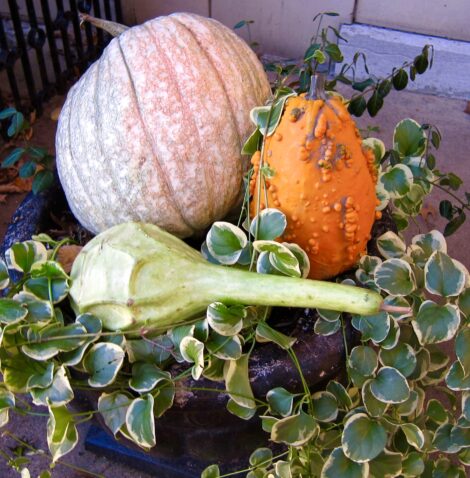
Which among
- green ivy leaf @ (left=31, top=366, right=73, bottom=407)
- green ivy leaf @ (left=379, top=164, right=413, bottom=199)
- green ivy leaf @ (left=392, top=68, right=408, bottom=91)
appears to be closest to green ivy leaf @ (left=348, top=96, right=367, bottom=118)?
green ivy leaf @ (left=392, top=68, right=408, bottom=91)

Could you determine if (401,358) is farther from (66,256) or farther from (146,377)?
(66,256)

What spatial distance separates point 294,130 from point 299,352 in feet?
1.05

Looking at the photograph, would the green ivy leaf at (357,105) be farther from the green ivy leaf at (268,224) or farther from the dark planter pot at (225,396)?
the green ivy leaf at (268,224)

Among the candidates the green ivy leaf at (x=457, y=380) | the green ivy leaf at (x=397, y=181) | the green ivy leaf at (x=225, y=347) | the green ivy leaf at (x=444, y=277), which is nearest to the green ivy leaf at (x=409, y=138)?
the green ivy leaf at (x=397, y=181)

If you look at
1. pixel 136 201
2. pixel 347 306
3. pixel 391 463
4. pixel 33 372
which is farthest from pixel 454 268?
pixel 33 372

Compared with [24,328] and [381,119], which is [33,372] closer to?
[24,328]

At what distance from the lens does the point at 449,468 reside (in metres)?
0.96

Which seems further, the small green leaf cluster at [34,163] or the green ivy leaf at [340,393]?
the small green leaf cluster at [34,163]

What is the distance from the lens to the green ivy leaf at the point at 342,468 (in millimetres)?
803

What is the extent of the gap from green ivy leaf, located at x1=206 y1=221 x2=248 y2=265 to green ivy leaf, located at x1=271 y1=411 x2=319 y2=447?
24 cm

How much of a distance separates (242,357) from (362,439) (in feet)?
0.65

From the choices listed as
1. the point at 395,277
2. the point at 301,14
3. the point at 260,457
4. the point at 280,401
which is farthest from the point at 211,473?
the point at 301,14

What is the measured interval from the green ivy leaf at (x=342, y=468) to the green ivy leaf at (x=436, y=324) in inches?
7.6

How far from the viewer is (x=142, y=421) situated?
2.45 feet
